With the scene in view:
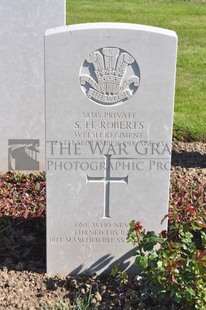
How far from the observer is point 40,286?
4.49m

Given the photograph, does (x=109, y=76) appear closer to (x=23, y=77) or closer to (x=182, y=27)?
(x=23, y=77)

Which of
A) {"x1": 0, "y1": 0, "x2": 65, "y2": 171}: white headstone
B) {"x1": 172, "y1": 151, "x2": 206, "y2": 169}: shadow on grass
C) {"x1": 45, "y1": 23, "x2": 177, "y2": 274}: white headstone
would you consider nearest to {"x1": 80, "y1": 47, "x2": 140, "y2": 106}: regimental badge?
{"x1": 45, "y1": 23, "x2": 177, "y2": 274}: white headstone

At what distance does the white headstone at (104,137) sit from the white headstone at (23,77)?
5.20ft

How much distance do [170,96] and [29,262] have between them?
1.54 meters

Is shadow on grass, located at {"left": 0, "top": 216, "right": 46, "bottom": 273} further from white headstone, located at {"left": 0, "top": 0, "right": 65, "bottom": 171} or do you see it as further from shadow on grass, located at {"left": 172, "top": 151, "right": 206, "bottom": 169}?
shadow on grass, located at {"left": 172, "top": 151, "right": 206, "bottom": 169}

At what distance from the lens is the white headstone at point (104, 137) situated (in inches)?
162

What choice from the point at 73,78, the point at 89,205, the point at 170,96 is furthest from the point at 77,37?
the point at 89,205

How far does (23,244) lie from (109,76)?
150cm

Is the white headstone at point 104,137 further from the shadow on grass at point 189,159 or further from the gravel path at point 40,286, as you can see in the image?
the shadow on grass at point 189,159

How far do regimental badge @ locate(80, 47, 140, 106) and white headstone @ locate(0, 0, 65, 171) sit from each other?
1.62 metres

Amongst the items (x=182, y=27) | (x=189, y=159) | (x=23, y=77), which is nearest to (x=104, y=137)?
(x=23, y=77)

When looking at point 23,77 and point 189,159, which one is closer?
point 23,77

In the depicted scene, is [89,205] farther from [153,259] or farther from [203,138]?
[203,138]

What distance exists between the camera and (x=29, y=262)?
4746 mm
